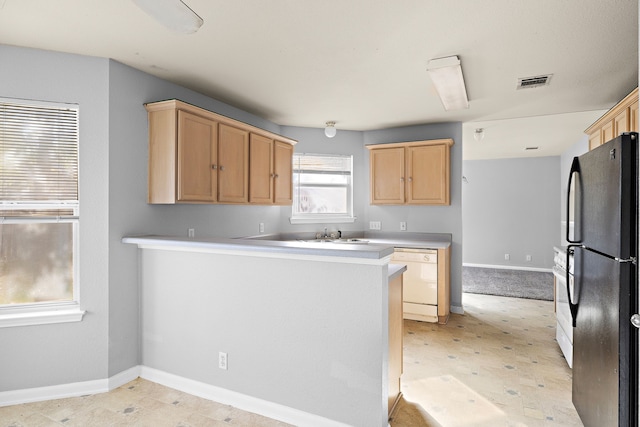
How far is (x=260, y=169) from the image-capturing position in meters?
3.73

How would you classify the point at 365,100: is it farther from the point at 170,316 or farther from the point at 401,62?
the point at 170,316

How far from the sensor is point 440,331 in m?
3.82

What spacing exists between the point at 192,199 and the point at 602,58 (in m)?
3.34

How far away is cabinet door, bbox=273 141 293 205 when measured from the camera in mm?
4004

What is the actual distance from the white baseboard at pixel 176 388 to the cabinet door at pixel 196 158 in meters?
1.39

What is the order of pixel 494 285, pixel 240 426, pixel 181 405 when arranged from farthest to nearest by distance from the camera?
pixel 494 285, pixel 181 405, pixel 240 426

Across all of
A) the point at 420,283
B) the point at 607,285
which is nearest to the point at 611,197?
the point at 607,285

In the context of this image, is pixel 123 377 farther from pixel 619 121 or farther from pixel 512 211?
pixel 512 211

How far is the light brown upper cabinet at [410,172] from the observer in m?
4.43

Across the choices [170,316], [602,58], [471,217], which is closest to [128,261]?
[170,316]

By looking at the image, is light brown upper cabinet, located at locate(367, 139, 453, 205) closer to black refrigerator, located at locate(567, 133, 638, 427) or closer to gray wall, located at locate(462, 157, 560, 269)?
black refrigerator, located at locate(567, 133, 638, 427)

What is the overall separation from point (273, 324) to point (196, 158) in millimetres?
1539

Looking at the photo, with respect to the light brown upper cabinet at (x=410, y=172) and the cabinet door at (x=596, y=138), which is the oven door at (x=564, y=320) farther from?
the light brown upper cabinet at (x=410, y=172)

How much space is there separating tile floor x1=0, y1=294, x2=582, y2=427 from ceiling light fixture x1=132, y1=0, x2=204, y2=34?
7.50ft
